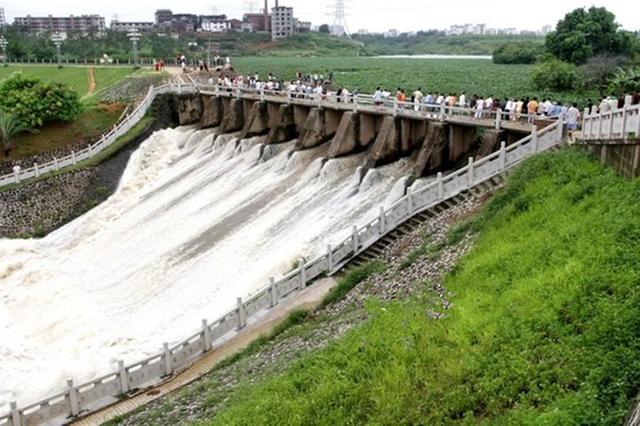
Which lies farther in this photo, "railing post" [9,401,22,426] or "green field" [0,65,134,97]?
"green field" [0,65,134,97]

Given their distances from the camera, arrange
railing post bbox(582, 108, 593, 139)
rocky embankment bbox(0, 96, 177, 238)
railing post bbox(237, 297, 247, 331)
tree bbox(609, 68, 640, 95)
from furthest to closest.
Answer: rocky embankment bbox(0, 96, 177, 238) → tree bbox(609, 68, 640, 95) → railing post bbox(237, 297, 247, 331) → railing post bbox(582, 108, 593, 139)

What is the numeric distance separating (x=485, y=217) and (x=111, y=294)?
14652 millimetres

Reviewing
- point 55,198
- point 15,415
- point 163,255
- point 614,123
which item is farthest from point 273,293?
point 55,198

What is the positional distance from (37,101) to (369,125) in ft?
81.9

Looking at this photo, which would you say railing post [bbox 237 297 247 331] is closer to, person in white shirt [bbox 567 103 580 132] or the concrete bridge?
the concrete bridge

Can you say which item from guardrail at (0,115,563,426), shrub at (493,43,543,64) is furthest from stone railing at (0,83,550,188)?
shrub at (493,43,543,64)

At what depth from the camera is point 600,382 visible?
9.53m

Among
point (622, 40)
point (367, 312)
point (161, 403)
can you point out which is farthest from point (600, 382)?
point (622, 40)

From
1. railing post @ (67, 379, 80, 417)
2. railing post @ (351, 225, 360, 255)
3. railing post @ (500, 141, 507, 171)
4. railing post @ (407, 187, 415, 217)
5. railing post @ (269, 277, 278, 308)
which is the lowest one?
railing post @ (67, 379, 80, 417)

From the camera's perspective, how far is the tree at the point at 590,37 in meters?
63.2

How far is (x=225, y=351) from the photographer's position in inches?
736

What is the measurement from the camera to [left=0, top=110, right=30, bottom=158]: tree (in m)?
39.8

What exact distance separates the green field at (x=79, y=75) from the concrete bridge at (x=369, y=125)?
22.3m

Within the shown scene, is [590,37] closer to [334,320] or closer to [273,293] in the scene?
[273,293]
